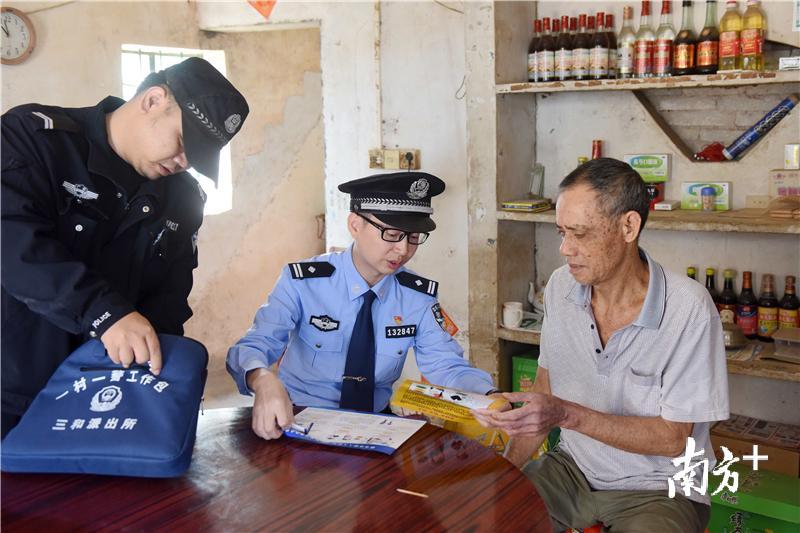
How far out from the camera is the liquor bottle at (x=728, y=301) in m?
3.40

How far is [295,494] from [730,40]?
2.64 meters

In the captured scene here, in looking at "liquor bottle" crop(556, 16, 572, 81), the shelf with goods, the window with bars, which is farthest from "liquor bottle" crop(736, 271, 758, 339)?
the window with bars

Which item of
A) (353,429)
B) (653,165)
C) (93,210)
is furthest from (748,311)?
(93,210)

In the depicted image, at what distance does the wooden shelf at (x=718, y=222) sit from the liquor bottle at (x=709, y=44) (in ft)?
1.99

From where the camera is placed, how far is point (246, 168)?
5668 millimetres

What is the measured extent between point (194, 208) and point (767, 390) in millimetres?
2727

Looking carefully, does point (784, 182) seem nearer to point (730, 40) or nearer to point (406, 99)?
point (730, 40)

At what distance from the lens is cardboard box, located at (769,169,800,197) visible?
327cm

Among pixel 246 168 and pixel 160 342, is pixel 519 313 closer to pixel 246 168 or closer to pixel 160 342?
pixel 160 342

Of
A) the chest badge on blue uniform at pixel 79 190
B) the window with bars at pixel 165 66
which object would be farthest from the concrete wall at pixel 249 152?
the chest badge on blue uniform at pixel 79 190

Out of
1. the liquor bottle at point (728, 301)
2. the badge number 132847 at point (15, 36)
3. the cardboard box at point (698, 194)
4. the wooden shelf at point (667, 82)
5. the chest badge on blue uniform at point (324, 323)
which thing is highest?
the badge number 132847 at point (15, 36)

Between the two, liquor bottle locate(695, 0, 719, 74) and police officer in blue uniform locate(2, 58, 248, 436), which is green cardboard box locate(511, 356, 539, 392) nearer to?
liquor bottle locate(695, 0, 719, 74)

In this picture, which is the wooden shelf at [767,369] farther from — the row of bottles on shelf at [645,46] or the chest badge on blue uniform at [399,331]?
the chest badge on blue uniform at [399,331]

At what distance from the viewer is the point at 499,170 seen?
3682mm
